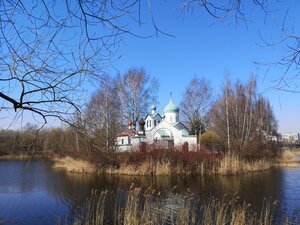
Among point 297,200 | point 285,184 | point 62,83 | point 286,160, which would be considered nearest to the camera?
point 62,83

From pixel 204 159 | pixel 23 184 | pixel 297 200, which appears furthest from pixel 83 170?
pixel 297 200

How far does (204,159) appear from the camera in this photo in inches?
853

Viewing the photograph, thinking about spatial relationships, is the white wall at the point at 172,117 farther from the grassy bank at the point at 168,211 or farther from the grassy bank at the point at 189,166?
the grassy bank at the point at 168,211

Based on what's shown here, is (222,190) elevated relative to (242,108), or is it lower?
lower

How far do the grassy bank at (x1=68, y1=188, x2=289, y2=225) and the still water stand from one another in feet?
2.07

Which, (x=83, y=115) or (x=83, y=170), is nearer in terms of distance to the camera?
(x=83, y=115)

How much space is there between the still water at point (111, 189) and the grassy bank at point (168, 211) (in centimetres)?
63

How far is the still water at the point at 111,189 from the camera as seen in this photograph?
10.9 metres

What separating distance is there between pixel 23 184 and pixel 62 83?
17432 mm

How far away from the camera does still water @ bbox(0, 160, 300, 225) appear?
10866mm

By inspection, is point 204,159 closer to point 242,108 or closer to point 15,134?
point 242,108

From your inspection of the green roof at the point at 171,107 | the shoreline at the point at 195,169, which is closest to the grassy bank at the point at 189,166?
the shoreline at the point at 195,169

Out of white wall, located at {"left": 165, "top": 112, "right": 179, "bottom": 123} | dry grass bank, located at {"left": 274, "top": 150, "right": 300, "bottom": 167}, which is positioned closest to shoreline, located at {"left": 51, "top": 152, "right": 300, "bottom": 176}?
dry grass bank, located at {"left": 274, "top": 150, "right": 300, "bottom": 167}

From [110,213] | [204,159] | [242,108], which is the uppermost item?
[242,108]
